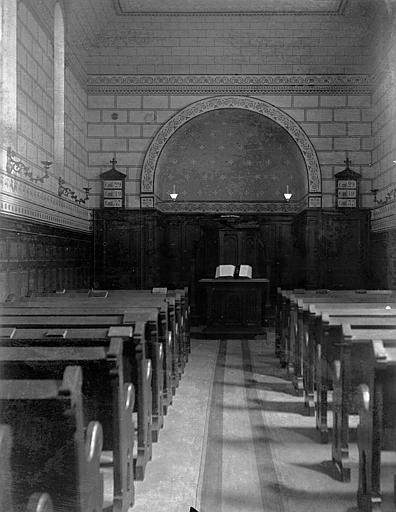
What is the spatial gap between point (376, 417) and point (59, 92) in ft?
30.8

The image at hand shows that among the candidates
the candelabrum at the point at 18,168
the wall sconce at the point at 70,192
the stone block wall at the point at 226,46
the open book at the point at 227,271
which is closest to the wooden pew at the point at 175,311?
the candelabrum at the point at 18,168

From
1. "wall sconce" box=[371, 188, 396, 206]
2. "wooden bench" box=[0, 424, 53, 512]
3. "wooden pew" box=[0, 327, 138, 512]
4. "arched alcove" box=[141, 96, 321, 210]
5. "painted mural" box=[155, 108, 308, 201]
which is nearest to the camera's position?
"wooden bench" box=[0, 424, 53, 512]

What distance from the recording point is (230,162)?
48.1 ft

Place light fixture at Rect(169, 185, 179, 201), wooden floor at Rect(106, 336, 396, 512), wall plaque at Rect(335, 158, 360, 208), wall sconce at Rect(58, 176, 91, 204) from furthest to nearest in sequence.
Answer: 1. light fixture at Rect(169, 185, 179, 201)
2. wall plaque at Rect(335, 158, 360, 208)
3. wall sconce at Rect(58, 176, 91, 204)
4. wooden floor at Rect(106, 336, 396, 512)

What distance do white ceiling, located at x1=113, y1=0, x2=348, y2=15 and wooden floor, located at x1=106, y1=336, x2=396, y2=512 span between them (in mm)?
8689

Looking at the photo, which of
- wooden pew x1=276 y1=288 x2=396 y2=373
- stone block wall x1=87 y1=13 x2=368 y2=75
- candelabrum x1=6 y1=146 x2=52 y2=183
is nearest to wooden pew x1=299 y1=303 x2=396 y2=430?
wooden pew x1=276 y1=288 x2=396 y2=373

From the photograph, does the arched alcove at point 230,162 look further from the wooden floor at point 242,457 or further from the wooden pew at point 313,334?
the wooden floor at point 242,457

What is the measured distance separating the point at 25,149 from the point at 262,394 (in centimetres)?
531

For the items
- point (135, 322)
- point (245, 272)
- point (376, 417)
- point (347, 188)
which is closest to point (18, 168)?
point (245, 272)

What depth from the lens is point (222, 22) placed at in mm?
12789

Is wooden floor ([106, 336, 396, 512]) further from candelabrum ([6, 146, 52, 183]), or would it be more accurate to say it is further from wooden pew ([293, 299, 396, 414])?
candelabrum ([6, 146, 52, 183])

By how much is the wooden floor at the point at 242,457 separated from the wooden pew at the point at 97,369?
40 cm

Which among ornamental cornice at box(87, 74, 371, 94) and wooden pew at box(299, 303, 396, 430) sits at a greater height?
ornamental cornice at box(87, 74, 371, 94)

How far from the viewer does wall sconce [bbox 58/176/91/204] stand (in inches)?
415
